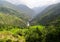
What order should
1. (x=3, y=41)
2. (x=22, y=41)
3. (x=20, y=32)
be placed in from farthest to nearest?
1. (x=20, y=32)
2. (x=22, y=41)
3. (x=3, y=41)

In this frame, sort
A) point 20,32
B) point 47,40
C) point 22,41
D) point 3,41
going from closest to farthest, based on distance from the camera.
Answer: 1. point 3,41
2. point 47,40
3. point 22,41
4. point 20,32

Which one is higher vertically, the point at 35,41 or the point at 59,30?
the point at 59,30

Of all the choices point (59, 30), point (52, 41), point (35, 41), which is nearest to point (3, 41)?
point (35, 41)

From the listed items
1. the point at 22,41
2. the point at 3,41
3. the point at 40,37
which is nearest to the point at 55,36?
the point at 40,37

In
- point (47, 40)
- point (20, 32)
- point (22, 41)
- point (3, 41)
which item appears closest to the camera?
point (3, 41)

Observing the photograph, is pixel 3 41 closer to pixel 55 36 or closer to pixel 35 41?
pixel 35 41

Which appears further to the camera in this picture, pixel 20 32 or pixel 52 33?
pixel 20 32

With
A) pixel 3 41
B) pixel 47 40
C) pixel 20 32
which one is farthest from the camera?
pixel 20 32

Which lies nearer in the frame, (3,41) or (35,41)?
(3,41)

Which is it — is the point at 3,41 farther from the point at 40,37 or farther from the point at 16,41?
the point at 40,37
